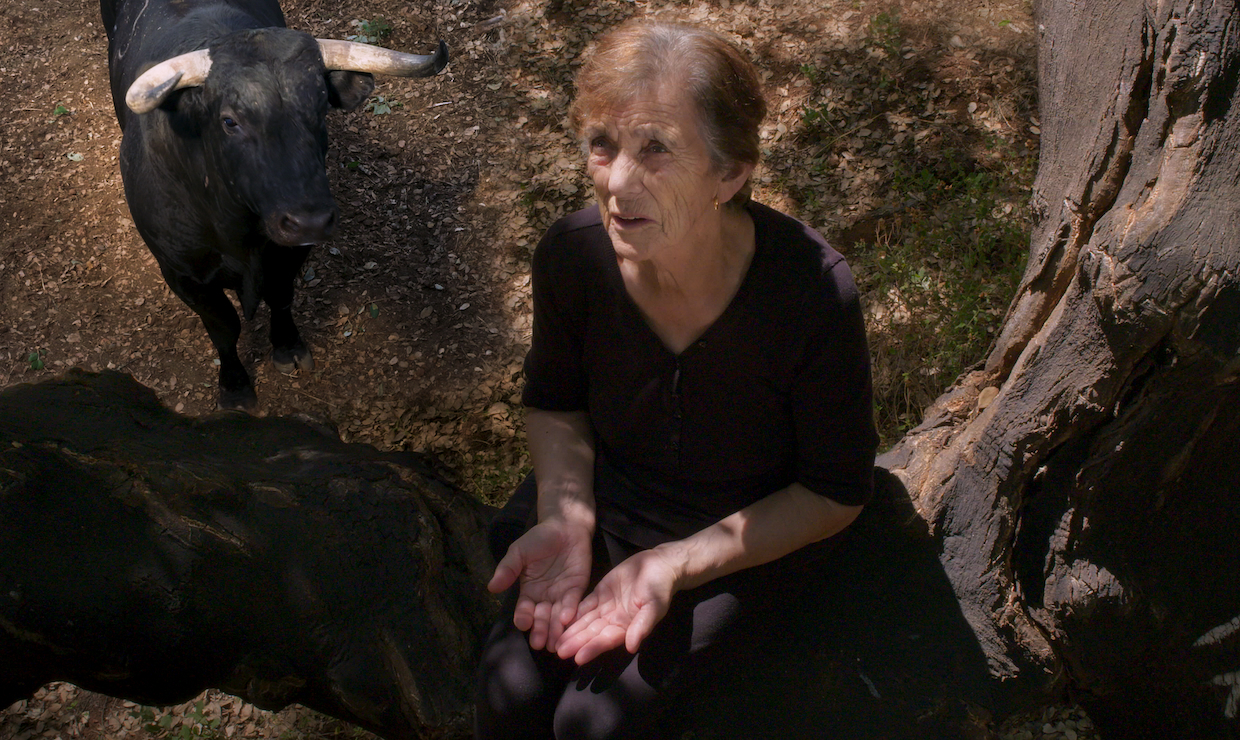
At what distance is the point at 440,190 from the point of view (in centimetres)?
534

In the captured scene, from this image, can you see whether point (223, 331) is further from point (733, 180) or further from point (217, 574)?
point (733, 180)

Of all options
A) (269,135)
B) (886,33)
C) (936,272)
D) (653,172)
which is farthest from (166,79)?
(886,33)

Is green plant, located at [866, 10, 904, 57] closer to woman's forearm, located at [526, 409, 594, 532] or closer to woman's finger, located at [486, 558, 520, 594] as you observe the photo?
woman's forearm, located at [526, 409, 594, 532]

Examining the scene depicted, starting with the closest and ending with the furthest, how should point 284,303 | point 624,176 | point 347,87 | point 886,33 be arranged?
point 624,176 → point 347,87 → point 284,303 → point 886,33

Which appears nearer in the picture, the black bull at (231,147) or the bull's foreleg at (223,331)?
the black bull at (231,147)

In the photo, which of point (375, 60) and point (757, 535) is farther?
point (375, 60)

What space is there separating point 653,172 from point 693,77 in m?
0.22

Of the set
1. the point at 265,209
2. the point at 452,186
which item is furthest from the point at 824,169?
the point at 265,209

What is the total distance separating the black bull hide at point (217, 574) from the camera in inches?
88.3

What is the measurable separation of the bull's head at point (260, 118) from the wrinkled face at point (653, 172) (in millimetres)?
1855

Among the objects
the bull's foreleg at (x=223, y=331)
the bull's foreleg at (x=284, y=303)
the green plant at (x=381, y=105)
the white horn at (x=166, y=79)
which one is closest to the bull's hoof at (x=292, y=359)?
the bull's foreleg at (x=284, y=303)

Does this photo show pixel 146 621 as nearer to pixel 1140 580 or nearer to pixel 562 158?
pixel 1140 580

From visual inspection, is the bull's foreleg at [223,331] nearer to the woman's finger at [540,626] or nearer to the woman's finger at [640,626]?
the woman's finger at [540,626]

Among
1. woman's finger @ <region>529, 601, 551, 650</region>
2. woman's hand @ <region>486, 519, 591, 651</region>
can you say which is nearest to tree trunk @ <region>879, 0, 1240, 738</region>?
woman's hand @ <region>486, 519, 591, 651</region>
